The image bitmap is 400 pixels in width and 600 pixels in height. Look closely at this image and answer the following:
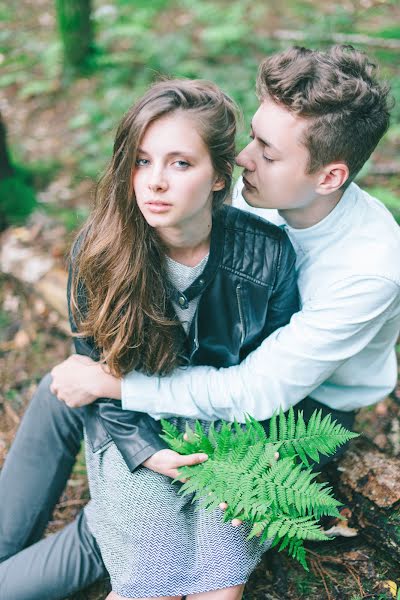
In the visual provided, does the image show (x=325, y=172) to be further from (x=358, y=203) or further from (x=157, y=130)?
(x=157, y=130)

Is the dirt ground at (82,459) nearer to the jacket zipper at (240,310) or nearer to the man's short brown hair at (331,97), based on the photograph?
the jacket zipper at (240,310)

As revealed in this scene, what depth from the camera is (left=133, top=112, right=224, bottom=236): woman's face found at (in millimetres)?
2234

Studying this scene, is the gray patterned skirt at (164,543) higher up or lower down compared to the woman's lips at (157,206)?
lower down

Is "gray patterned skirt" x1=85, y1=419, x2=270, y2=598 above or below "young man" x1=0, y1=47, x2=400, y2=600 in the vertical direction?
below

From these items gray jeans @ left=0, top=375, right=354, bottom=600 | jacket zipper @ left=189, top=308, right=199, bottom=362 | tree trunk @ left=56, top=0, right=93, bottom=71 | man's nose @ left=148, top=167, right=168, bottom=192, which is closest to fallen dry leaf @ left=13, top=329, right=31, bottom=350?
gray jeans @ left=0, top=375, right=354, bottom=600

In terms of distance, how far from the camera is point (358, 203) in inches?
104

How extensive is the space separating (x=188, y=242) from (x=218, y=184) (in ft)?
0.92

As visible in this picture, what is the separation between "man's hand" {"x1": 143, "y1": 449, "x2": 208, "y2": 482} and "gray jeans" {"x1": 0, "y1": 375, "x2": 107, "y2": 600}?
0.58m

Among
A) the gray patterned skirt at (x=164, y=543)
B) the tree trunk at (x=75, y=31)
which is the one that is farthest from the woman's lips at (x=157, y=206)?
the tree trunk at (x=75, y=31)

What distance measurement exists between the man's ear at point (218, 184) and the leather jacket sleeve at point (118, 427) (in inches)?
29.4

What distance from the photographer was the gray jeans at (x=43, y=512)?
8.83ft

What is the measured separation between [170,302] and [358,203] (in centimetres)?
96

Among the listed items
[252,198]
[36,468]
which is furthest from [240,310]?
[36,468]

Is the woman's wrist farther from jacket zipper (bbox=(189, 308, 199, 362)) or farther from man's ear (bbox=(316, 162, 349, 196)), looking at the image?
man's ear (bbox=(316, 162, 349, 196))
